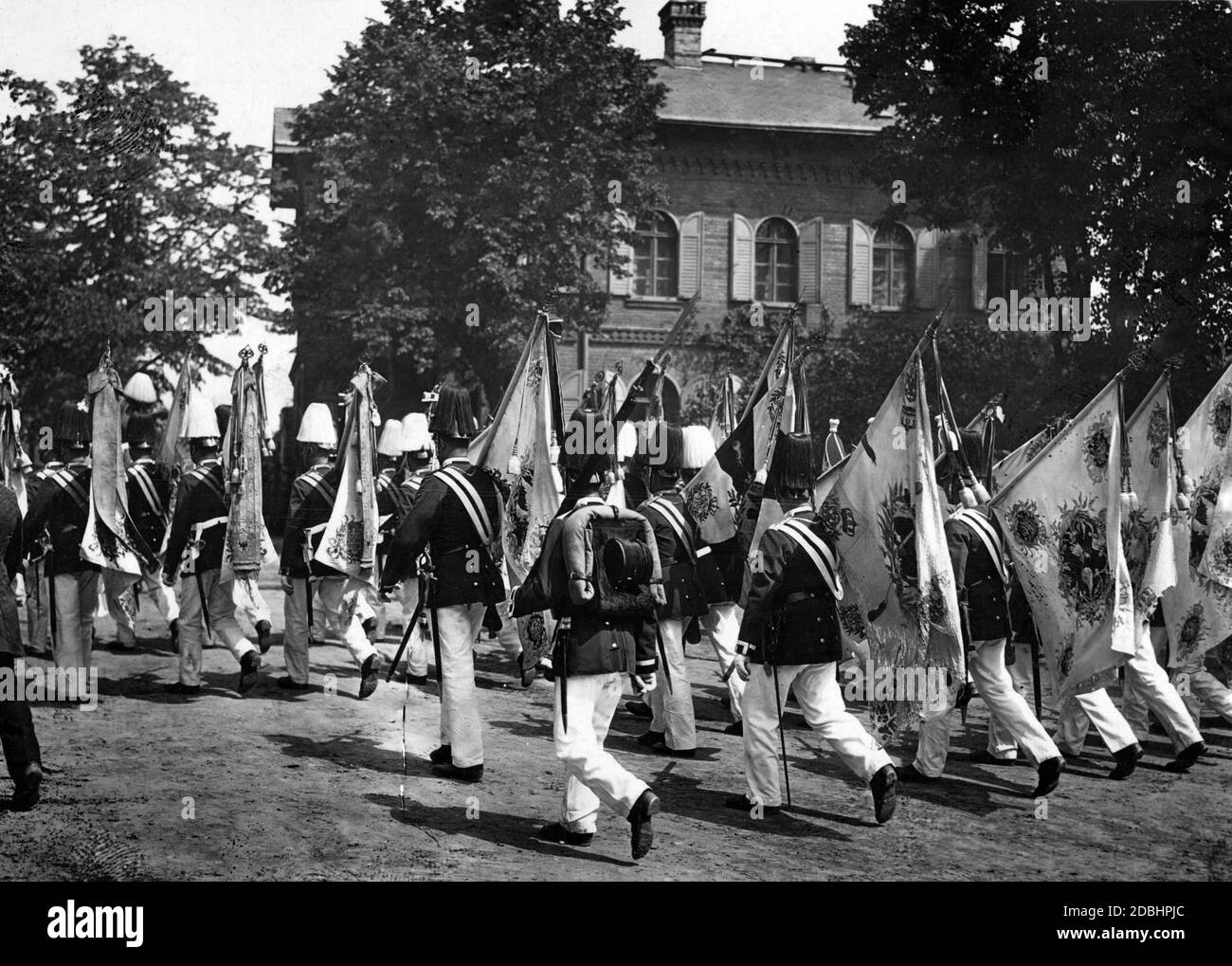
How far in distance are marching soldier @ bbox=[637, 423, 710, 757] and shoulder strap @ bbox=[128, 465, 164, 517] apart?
419cm

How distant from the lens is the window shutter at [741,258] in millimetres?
31141

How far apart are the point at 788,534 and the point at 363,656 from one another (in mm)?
4041

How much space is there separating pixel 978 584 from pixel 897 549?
734mm

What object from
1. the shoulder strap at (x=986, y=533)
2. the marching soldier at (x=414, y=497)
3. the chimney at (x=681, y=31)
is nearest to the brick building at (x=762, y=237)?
the chimney at (x=681, y=31)

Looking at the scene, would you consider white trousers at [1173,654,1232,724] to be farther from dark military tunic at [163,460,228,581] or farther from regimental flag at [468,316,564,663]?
dark military tunic at [163,460,228,581]

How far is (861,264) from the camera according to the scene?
3088 centimetres

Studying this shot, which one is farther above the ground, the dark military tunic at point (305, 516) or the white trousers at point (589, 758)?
the dark military tunic at point (305, 516)

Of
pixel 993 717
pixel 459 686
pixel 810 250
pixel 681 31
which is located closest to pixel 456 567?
pixel 459 686

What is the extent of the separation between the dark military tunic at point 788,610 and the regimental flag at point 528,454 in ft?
4.09

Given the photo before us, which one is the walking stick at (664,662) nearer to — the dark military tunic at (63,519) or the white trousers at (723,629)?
the white trousers at (723,629)

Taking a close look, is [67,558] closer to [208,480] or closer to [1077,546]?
[208,480]

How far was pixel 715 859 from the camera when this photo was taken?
750cm

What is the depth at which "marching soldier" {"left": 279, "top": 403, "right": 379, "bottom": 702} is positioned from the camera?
37.3 ft

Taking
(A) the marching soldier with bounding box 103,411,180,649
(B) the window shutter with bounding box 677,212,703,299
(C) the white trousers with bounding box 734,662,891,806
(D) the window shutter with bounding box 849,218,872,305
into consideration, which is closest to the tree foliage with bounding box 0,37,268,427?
(A) the marching soldier with bounding box 103,411,180,649
